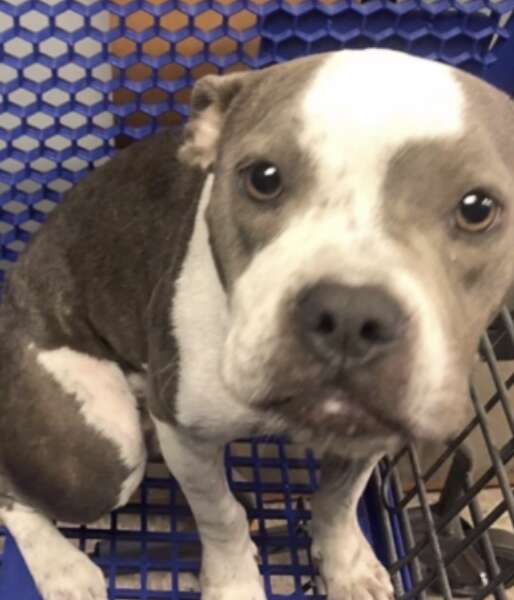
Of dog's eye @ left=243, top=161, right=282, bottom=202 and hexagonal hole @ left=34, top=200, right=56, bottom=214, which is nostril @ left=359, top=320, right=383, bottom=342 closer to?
dog's eye @ left=243, top=161, right=282, bottom=202

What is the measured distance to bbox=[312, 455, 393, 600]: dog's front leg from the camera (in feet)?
4.58

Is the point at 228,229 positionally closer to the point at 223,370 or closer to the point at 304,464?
the point at 223,370

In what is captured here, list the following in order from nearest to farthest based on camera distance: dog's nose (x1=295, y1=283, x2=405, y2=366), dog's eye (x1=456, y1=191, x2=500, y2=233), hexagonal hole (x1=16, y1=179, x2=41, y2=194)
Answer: dog's nose (x1=295, y1=283, x2=405, y2=366) < dog's eye (x1=456, y1=191, x2=500, y2=233) < hexagonal hole (x1=16, y1=179, x2=41, y2=194)

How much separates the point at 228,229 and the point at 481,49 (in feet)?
1.94

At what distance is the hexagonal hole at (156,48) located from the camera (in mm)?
1468

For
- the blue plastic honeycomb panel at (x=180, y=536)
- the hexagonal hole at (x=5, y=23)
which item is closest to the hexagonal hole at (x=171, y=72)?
the hexagonal hole at (x=5, y=23)

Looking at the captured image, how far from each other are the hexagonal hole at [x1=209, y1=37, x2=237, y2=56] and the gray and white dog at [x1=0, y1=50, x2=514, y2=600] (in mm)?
165

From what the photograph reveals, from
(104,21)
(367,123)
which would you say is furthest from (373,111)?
(104,21)

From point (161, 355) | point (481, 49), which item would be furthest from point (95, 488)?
point (481, 49)

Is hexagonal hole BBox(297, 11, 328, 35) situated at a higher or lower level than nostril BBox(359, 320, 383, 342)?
higher

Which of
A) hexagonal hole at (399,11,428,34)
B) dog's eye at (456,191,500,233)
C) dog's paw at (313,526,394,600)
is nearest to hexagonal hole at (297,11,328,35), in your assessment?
hexagonal hole at (399,11,428,34)

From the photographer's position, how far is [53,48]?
148cm

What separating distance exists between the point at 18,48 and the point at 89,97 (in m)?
0.12

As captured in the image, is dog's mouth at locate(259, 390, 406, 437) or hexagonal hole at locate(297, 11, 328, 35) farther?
hexagonal hole at locate(297, 11, 328, 35)
